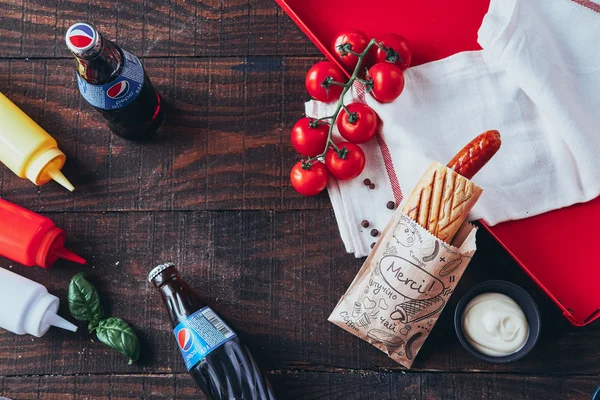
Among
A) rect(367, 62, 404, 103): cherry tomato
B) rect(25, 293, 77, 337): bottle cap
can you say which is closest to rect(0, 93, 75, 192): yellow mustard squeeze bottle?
rect(25, 293, 77, 337): bottle cap

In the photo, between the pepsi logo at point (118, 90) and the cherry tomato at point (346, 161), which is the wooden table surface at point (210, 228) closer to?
the cherry tomato at point (346, 161)

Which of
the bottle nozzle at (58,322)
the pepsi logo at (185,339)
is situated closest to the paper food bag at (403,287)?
the pepsi logo at (185,339)

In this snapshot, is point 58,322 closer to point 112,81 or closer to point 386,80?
point 112,81

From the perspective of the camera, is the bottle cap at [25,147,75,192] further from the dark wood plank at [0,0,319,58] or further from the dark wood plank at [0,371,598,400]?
the dark wood plank at [0,371,598,400]

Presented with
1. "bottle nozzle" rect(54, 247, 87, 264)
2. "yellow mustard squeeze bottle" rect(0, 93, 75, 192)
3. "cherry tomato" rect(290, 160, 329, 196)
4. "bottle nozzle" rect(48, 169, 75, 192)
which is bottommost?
"bottle nozzle" rect(54, 247, 87, 264)

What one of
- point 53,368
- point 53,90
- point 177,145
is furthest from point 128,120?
point 53,368
